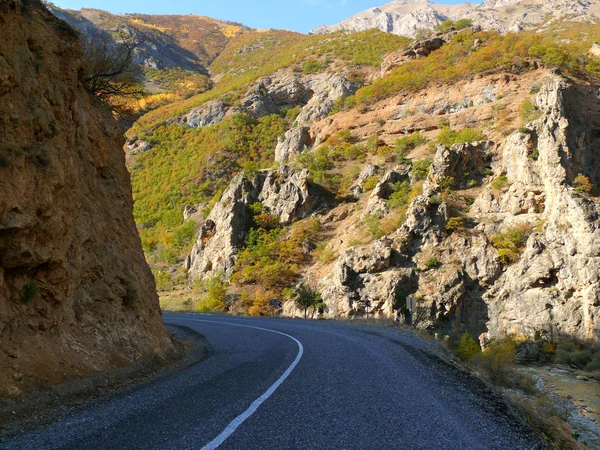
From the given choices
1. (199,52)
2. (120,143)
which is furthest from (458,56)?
(199,52)

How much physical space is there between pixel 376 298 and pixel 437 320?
4449 millimetres

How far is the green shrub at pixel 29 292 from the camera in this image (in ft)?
19.1

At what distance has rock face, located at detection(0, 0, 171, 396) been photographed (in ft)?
18.4

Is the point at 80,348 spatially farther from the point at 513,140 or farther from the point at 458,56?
the point at 458,56

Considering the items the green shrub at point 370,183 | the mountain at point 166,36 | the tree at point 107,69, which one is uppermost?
the mountain at point 166,36

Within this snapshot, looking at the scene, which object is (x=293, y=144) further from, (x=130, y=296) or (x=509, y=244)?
(x=130, y=296)

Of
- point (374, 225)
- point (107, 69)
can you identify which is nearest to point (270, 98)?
point (374, 225)

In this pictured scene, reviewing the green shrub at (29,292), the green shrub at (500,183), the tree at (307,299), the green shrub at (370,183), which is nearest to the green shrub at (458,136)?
the green shrub at (500,183)

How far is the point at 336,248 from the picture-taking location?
37.8 metres

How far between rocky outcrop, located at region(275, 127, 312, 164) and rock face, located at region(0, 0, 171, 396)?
2097 inches

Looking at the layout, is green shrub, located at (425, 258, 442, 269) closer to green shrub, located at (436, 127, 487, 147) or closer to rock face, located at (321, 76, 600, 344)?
rock face, located at (321, 76, 600, 344)

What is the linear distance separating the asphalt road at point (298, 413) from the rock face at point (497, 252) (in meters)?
21.6

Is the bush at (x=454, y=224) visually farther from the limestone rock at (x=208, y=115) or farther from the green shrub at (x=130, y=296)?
the limestone rock at (x=208, y=115)

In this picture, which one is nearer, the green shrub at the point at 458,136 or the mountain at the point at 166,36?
the green shrub at the point at 458,136
